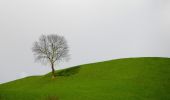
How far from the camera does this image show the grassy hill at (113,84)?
39.8 metres

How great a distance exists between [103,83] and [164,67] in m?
19.1

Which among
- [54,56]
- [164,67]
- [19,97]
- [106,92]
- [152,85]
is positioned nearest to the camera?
[19,97]

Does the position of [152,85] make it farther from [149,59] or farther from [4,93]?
[4,93]

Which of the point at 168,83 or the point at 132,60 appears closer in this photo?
the point at 168,83

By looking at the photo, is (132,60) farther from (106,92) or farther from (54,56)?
(106,92)

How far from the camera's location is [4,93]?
3859cm

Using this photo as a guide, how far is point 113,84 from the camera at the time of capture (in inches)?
1976

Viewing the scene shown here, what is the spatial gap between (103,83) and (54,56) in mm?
21375

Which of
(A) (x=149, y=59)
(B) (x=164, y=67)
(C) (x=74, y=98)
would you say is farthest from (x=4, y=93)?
(A) (x=149, y=59)

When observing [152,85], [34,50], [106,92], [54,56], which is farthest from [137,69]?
[34,50]

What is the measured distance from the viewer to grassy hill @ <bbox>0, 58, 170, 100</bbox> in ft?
131

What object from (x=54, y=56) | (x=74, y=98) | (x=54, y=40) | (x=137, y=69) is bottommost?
(x=74, y=98)

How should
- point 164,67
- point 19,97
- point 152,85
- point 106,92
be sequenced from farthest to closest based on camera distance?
point 164,67
point 152,85
point 106,92
point 19,97

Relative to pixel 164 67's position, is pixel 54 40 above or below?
above
